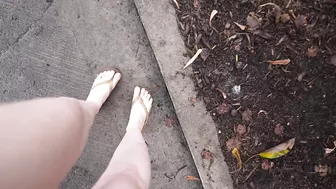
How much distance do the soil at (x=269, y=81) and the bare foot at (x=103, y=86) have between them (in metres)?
0.43

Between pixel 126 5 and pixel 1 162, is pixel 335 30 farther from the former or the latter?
pixel 1 162

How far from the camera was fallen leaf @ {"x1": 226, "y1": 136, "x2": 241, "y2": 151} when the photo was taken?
228 cm

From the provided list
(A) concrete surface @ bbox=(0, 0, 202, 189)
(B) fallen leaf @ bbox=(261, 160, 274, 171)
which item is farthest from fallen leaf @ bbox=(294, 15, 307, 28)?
(A) concrete surface @ bbox=(0, 0, 202, 189)

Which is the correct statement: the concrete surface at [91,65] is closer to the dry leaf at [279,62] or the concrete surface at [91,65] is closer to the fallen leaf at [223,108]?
the fallen leaf at [223,108]

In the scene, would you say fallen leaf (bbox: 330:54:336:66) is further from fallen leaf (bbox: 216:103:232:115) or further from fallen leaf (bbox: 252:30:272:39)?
fallen leaf (bbox: 216:103:232:115)

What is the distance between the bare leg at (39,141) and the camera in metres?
1.53

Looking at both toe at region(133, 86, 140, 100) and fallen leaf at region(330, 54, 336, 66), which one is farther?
toe at region(133, 86, 140, 100)

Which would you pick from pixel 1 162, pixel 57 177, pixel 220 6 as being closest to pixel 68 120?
pixel 57 177

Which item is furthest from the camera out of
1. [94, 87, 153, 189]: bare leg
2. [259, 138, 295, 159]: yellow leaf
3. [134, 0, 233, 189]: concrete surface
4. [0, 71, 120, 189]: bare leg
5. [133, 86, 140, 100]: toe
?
[133, 86, 140, 100]: toe

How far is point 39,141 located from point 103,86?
84cm

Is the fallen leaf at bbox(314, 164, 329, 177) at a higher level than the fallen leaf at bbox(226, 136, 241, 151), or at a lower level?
lower

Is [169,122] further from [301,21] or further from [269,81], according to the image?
[301,21]

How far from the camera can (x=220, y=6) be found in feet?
7.32

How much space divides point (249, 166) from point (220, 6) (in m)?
0.78
